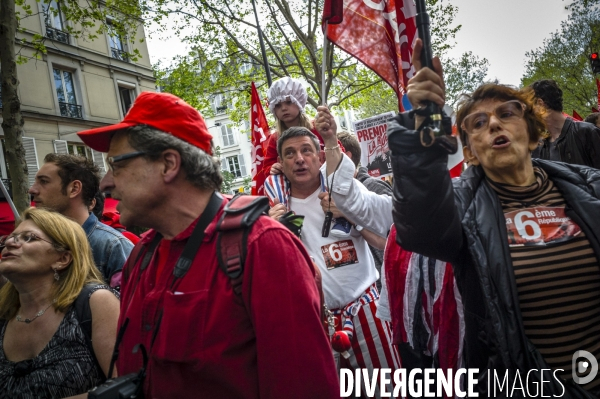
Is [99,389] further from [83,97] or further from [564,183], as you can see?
[83,97]

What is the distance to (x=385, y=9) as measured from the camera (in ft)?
9.27

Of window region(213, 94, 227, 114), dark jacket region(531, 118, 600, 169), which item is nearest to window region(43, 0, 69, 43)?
window region(213, 94, 227, 114)

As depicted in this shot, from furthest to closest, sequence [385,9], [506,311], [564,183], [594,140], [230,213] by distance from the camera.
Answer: [594,140] → [385,9] → [564,183] → [506,311] → [230,213]

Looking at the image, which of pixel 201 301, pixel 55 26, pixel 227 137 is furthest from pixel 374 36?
pixel 227 137

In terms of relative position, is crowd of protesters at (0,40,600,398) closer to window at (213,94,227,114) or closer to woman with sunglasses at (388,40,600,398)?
woman with sunglasses at (388,40,600,398)

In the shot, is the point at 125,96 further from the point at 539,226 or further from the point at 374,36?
the point at 539,226

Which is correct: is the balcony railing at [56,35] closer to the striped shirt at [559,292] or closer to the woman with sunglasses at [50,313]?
the woman with sunglasses at [50,313]

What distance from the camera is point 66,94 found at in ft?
68.3

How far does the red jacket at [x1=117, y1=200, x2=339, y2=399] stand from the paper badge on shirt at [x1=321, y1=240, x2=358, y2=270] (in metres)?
1.33

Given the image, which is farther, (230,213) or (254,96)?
(254,96)

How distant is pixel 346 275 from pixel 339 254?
0.14 metres

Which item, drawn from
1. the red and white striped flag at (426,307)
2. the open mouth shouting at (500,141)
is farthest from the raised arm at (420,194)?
the open mouth shouting at (500,141)

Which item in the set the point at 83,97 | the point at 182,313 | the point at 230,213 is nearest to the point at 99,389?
the point at 182,313

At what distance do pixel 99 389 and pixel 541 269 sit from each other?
163 centimetres
